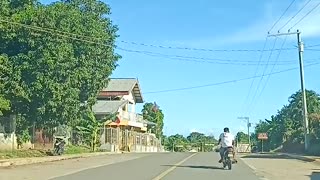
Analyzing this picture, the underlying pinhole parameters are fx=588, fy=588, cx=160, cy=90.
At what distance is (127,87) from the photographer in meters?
66.7

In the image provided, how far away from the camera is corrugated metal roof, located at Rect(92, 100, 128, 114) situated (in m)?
56.5

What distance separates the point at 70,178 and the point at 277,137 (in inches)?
2292

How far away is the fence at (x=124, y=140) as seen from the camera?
170ft

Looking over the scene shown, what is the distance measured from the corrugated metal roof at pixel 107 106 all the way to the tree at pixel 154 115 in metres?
18.9

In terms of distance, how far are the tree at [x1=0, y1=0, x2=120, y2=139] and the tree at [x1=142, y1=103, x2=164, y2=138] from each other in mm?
44165

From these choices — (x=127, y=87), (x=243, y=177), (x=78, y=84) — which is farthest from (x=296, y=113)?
(x=243, y=177)

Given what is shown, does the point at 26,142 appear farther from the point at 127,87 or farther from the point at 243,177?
the point at 127,87

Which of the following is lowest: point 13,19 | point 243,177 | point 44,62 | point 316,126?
point 243,177

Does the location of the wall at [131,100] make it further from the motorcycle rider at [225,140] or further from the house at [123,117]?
the motorcycle rider at [225,140]

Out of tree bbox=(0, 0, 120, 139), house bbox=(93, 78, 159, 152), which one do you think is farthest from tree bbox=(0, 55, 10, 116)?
house bbox=(93, 78, 159, 152)

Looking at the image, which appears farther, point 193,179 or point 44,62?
point 44,62

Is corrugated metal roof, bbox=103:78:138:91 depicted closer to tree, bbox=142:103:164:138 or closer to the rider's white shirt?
tree, bbox=142:103:164:138

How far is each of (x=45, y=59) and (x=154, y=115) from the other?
50.0 m

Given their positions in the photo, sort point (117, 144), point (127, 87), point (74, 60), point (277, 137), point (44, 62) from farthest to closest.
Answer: point (277, 137) → point (127, 87) → point (117, 144) → point (74, 60) → point (44, 62)
